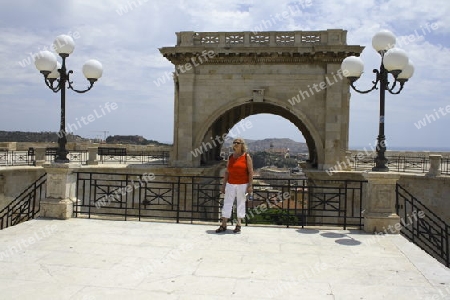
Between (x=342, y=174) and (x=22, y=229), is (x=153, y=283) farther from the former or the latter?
(x=342, y=174)

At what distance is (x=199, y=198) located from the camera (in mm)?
10938

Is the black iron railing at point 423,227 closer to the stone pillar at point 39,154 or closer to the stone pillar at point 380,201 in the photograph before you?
the stone pillar at point 380,201

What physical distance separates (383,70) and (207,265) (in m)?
5.30

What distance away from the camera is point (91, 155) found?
20344 millimetres

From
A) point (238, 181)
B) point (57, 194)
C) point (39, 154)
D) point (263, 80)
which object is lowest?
point (57, 194)

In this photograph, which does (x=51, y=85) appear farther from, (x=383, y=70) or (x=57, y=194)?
(x=383, y=70)

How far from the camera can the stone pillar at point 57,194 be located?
8461 mm

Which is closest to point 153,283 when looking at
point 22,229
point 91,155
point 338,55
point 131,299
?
point 131,299

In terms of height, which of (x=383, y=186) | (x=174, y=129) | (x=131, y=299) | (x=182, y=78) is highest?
(x=182, y=78)

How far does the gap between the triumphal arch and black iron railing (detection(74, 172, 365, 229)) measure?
1.55m

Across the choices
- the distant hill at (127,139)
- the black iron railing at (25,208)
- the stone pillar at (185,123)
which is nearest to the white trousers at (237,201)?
the black iron railing at (25,208)

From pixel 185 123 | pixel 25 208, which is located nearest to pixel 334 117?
pixel 185 123

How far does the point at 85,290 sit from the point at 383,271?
3.83 meters

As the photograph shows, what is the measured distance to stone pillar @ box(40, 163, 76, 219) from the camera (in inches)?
333
